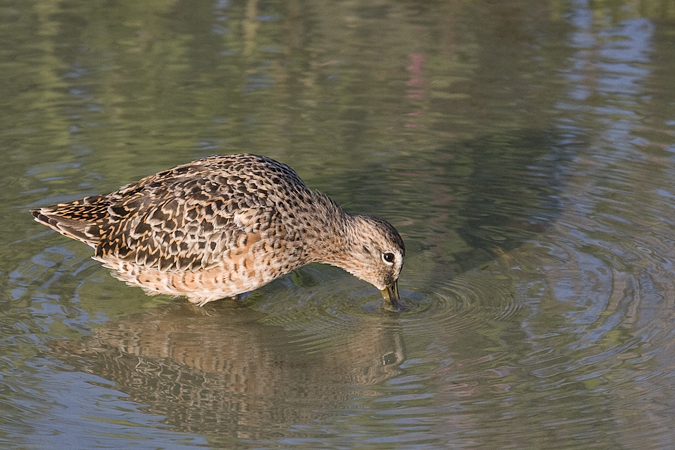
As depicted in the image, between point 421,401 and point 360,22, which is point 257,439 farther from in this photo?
point 360,22

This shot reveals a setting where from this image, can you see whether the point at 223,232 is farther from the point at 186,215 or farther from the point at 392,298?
the point at 392,298

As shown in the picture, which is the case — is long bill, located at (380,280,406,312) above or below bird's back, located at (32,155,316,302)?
below

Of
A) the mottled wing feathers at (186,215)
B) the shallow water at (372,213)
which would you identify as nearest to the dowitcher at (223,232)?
the mottled wing feathers at (186,215)

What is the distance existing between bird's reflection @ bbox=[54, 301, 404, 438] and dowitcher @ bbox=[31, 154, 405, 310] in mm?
289

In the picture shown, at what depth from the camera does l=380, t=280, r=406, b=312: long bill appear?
23.1ft

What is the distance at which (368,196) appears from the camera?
8711mm

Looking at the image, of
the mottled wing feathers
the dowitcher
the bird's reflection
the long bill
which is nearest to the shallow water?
the bird's reflection

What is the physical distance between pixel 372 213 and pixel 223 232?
1.85m

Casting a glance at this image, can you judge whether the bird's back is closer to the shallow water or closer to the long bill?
the shallow water

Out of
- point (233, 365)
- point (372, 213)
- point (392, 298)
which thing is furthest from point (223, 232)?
point (372, 213)

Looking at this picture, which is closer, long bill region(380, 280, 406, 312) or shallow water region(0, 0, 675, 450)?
shallow water region(0, 0, 675, 450)

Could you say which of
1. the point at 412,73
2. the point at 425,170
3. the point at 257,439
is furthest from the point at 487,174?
the point at 257,439

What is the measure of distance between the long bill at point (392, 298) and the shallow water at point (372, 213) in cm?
12

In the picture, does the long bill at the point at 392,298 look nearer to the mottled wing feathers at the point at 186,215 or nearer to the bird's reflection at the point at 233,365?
the bird's reflection at the point at 233,365
